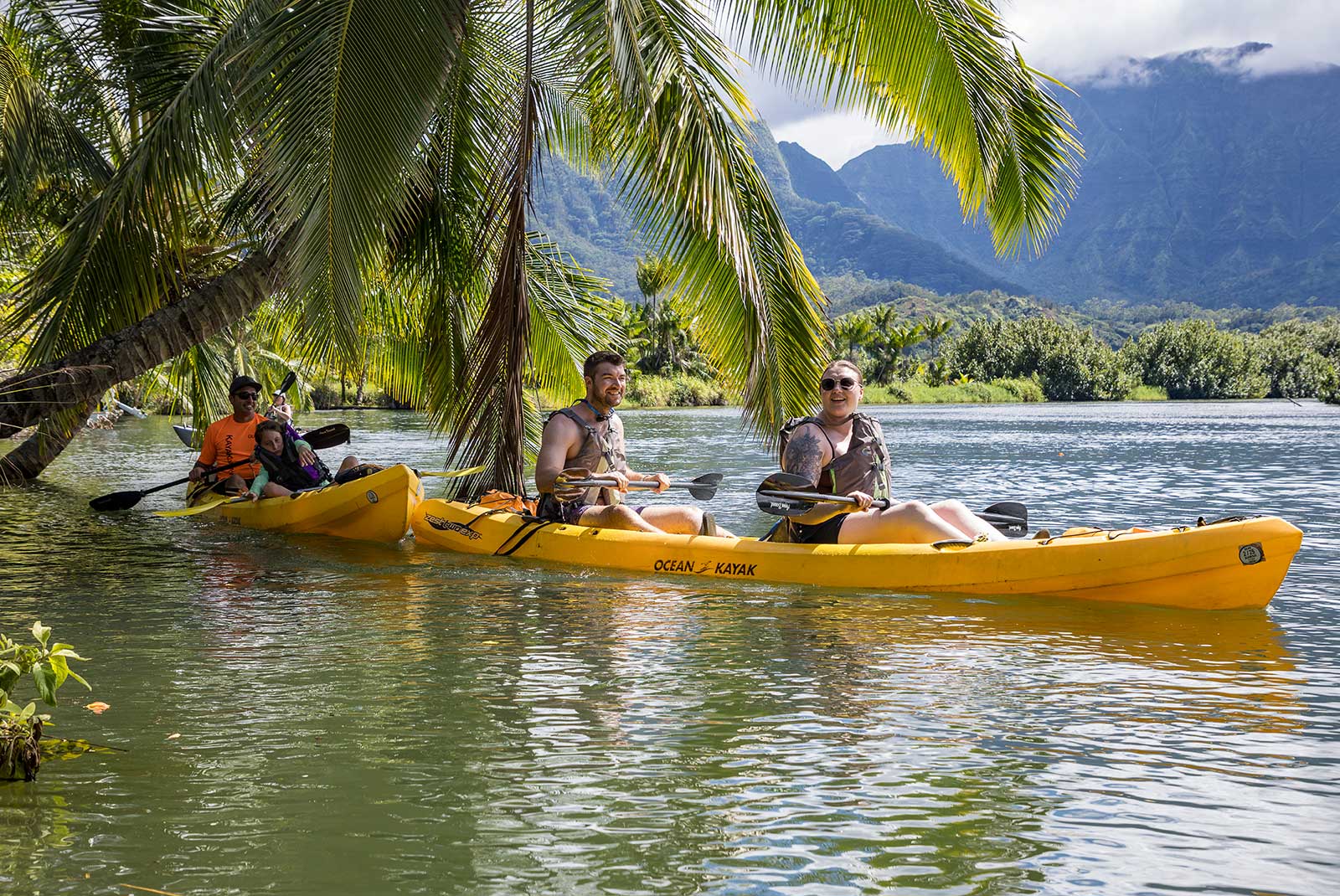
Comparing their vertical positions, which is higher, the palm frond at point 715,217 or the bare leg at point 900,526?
the palm frond at point 715,217

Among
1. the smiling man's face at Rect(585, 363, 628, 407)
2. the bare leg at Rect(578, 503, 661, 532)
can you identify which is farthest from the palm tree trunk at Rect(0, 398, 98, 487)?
the smiling man's face at Rect(585, 363, 628, 407)

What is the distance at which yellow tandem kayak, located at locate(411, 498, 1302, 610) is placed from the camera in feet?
23.1

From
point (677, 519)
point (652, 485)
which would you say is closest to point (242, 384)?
point (652, 485)

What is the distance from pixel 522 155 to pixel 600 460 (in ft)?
7.51

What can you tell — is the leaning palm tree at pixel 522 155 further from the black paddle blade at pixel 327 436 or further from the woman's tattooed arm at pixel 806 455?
the black paddle blade at pixel 327 436

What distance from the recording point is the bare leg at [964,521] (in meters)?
7.80

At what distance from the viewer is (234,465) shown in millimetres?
12273

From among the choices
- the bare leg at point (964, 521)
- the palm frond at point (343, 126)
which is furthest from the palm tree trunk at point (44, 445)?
the bare leg at point (964, 521)

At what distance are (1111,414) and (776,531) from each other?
149ft

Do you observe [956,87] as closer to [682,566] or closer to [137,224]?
[682,566]

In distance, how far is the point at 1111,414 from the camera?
50438mm

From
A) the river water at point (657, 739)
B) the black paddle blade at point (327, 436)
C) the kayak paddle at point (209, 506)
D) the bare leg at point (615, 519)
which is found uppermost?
the black paddle blade at point (327, 436)

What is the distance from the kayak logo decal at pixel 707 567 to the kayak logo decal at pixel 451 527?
1.85 m

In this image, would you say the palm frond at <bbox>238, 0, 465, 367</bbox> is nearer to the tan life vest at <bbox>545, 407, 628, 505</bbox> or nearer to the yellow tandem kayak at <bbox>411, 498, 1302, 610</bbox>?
the tan life vest at <bbox>545, 407, 628, 505</bbox>
